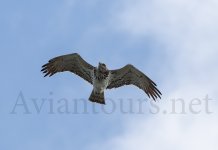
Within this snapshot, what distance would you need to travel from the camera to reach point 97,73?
69.0ft

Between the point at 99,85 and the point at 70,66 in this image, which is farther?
the point at 70,66

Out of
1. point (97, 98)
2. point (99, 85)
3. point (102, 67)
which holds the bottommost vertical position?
point (97, 98)

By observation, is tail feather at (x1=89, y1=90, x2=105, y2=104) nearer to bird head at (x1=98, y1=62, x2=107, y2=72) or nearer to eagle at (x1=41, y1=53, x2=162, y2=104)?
eagle at (x1=41, y1=53, x2=162, y2=104)

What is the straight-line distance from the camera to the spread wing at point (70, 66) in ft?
70.6

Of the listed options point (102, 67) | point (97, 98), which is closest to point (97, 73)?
point (102, 67)

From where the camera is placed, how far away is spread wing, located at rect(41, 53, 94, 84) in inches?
847

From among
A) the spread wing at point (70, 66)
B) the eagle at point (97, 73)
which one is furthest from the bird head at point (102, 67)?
the spread wing at point (70, 66)

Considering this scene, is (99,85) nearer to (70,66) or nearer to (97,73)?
(97,73)

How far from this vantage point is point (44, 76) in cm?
2170

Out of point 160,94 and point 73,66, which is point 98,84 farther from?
point 160,94

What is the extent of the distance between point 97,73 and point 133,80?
6.05 ft

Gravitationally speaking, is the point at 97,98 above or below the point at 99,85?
below

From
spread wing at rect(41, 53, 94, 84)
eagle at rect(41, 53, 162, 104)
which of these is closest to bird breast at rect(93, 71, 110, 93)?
eagle at rect(41, 53, 162, 104)

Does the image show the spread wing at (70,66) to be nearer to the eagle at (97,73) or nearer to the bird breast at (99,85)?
the eagle at (97,73)
